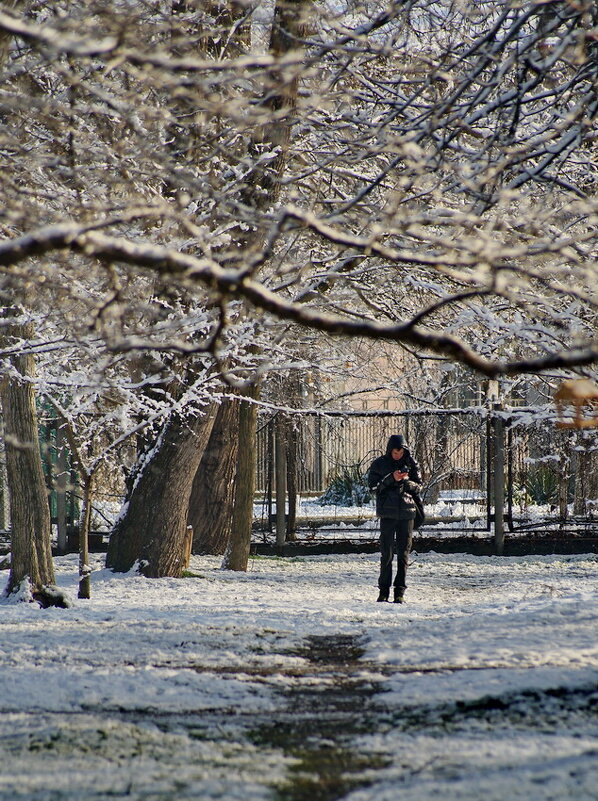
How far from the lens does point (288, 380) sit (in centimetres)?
1572

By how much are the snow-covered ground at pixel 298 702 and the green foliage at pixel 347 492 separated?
430 inches

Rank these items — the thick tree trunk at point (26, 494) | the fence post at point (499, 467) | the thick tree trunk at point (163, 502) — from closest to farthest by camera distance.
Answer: the thick tree trunk at point (26, 494) → the thick tree trunk at point (163, 502) → the fence post at point (499, 467)

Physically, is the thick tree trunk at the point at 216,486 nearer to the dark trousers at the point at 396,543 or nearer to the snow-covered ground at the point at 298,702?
the dark trousers at the point at 396,543

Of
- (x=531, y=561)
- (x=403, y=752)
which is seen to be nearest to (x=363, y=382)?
(x=531, y=561)

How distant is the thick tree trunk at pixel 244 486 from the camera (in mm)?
12312

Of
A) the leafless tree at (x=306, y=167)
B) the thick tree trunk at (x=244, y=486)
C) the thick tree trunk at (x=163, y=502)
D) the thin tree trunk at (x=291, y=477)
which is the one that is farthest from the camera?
the thin tree trunk at (x=291, y=477)

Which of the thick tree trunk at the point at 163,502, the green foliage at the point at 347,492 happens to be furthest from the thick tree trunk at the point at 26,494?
the green foliage at the point at 347,492

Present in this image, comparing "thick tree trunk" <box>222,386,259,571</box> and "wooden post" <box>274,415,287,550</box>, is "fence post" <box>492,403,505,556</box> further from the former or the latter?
"thick tree trunk" <box>222,386,259,571</box>

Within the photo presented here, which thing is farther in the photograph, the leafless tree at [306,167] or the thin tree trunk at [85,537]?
the thin tree trunk at [85,537]

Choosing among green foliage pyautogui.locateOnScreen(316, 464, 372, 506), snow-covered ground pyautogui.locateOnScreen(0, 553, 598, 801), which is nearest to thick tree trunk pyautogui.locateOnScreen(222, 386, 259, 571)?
snow-covered ground pyautogui.locateOnScreen(0, 553, 598, 801)

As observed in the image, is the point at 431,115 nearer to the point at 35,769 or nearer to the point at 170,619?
the point at 170,619

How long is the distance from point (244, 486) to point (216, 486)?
2.00m

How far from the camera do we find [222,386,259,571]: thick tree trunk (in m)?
12.3

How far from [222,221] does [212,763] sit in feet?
20.3
